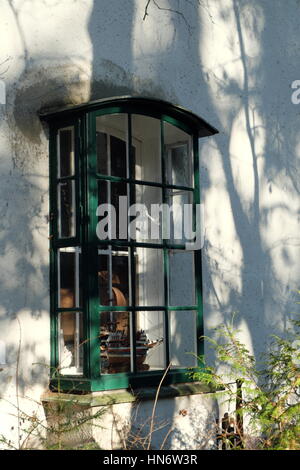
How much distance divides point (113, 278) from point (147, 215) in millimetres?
606

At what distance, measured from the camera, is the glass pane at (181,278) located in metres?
6.70

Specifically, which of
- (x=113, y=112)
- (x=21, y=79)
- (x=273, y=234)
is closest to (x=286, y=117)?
(x=273, y=234)

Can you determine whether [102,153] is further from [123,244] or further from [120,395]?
[120,395]

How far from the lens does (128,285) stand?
610cm

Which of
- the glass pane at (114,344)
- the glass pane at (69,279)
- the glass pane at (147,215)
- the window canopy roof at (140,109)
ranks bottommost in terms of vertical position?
the glass pane at (114,344)

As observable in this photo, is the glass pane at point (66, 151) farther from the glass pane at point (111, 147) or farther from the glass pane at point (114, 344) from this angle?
the glass pane at point (114, 344)

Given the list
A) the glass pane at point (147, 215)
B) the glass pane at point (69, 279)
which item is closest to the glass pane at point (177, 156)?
the glass pane at point (147, 215)

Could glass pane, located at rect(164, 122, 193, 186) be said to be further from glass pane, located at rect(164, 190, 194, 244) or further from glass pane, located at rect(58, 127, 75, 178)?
glass pane, located at rect(58, 127, 75, 178)

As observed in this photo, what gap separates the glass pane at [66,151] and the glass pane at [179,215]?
2.92 ft

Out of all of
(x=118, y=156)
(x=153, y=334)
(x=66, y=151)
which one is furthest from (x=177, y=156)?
(x=153, y=334)

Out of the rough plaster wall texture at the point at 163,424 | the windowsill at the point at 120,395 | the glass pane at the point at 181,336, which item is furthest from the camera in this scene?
the glass pane at the point at 181,336

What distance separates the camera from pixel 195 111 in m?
6.91

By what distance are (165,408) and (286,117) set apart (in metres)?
3.47

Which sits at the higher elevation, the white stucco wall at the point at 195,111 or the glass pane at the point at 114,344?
the white stucco wall at the point at 195,111
